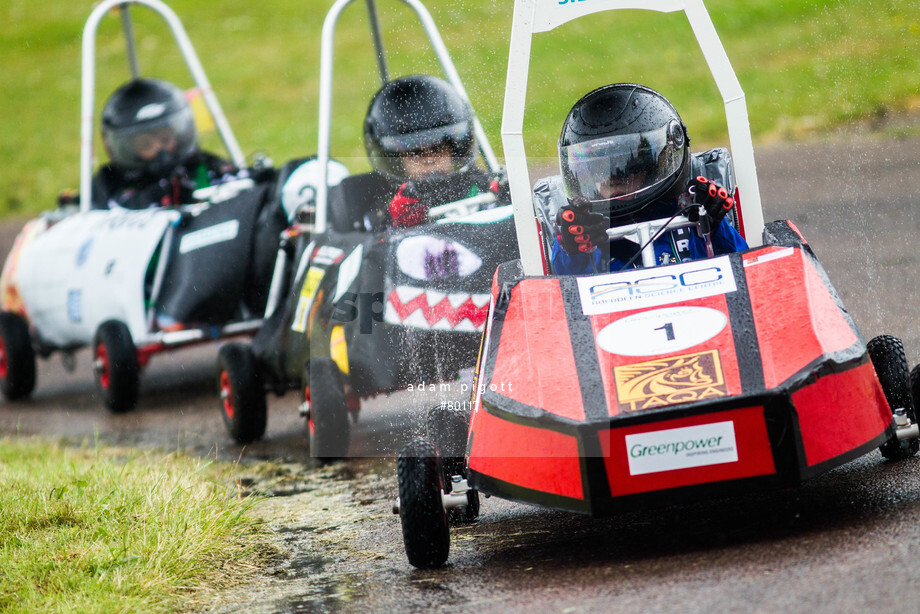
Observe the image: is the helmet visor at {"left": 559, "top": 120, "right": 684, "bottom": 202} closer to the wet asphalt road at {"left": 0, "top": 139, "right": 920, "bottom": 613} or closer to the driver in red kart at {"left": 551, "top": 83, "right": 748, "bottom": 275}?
the driver in red kart at {"left": 551, "top": 83, "right": 748, "bottom": 275}

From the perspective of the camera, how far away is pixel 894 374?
4820 mm

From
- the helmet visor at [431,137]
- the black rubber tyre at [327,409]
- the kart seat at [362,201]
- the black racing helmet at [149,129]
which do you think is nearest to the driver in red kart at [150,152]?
the black racing helmet at [149,129]

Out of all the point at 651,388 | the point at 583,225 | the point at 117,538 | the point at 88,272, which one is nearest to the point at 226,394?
the point at 88,272

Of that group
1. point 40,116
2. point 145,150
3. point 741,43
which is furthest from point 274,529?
point 40,116

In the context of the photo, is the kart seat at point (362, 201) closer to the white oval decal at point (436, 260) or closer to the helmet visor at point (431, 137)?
the helmet visor at point (431, 137)

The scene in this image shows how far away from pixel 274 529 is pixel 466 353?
4.03 ft

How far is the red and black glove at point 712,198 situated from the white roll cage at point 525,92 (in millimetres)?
145

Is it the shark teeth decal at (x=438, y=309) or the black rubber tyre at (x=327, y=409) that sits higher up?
the shark teeth decal at (x=438, y=309)

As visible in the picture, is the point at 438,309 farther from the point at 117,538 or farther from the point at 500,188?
the point at 117,538

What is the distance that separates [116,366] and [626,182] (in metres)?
4.67

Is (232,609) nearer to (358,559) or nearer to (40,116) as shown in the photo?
(358,559)

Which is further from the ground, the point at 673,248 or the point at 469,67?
the point at 469,67

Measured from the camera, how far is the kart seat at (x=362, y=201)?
7.04 meters

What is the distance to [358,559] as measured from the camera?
4.92 meters
